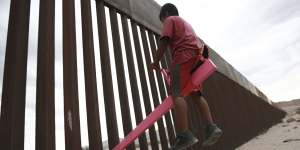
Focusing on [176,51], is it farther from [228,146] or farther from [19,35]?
[228,146]

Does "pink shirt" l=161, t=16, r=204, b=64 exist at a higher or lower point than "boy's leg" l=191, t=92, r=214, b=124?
higher

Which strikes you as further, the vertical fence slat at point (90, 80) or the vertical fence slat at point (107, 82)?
the vertical fence slat at point (107, 82)

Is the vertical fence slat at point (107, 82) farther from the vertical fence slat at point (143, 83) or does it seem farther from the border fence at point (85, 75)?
the vertical fence slat at point (143, 83)

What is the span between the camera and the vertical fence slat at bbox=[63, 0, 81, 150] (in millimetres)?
1869

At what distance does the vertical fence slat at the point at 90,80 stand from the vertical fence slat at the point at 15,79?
53cm

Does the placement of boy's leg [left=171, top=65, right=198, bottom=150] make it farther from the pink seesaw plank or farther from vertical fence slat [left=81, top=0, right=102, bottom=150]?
vertical fence slat [left=81, top=0, right=102, bottom=150]

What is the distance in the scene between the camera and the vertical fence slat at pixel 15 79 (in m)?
1.60

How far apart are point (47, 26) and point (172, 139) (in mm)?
1893

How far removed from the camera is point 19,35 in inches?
71.7

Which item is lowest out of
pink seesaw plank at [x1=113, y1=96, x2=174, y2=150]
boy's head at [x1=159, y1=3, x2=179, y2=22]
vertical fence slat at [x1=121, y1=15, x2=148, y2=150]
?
pink seesaw plank at [x1=113, y1=96, x2=174, y2=150]

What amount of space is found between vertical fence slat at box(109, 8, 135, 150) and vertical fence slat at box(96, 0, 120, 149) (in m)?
0.17

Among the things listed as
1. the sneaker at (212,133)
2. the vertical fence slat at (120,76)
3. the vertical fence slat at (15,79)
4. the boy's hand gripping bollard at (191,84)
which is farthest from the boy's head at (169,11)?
the vertical fence slat at (15,79)

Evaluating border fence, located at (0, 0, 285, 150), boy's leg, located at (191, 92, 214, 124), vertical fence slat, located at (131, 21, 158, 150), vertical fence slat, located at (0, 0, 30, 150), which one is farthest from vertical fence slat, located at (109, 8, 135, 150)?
vertical fence slat, located at (0, 0, 30, 150)

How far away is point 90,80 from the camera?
2.23 metres
